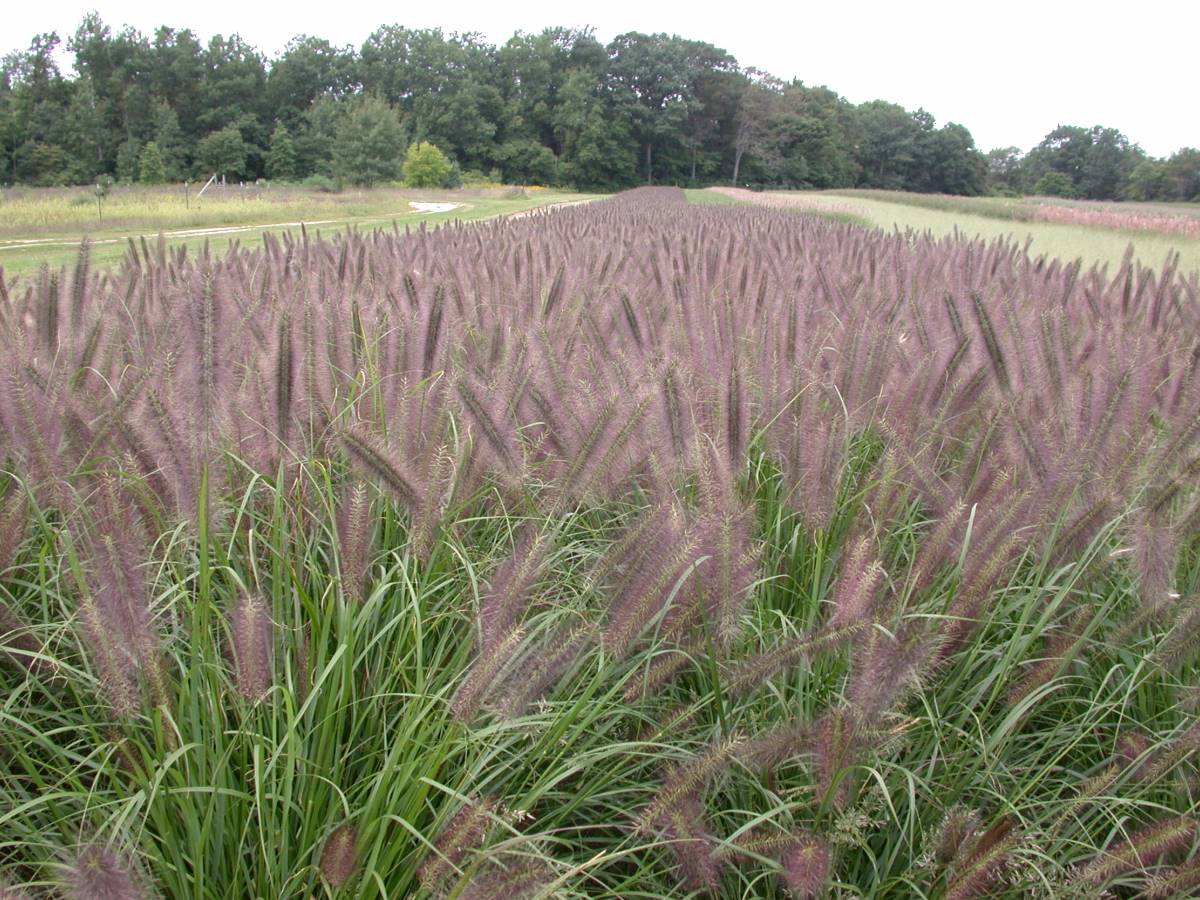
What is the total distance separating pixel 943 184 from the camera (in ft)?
341

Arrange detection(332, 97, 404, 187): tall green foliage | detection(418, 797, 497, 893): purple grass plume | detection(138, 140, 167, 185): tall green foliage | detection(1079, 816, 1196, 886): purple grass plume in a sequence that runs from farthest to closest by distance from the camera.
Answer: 1. detection(138, 140, 167, 185): tall green foliage
2. detection(332, 97, 404, 187): tall green foliage
3. detection(1079, 816, 1196, 886): purple grass plume
4. detection(418, 797, 497, 893): purple grass plume

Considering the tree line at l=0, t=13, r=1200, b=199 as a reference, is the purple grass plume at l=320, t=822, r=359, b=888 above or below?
below

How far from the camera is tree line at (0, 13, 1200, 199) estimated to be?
71.2 metres

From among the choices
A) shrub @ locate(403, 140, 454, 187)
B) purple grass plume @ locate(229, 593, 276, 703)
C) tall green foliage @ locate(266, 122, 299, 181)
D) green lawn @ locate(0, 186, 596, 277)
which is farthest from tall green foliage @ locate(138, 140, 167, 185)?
purple grass plume @ locate(229, 593, 276, 703)

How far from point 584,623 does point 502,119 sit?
9180 centimetres

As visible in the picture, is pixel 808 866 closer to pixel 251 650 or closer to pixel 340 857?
pixel 340 857

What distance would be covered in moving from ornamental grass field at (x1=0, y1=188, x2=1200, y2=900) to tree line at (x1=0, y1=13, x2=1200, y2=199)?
5820 centimetres

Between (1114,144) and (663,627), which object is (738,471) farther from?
(1114,144)

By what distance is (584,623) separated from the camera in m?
1.29

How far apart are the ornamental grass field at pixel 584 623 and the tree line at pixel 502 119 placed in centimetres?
5820

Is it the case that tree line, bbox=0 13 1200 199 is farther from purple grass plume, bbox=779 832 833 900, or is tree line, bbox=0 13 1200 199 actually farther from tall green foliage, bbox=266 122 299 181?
purple grass plume, bbox=779 832 833 900

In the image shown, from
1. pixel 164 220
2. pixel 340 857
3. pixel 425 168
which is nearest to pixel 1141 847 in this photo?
pixel 340 857

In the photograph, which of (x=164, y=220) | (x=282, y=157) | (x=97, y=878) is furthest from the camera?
(x=282, y=157)

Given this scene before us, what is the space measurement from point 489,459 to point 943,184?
4567 inches
